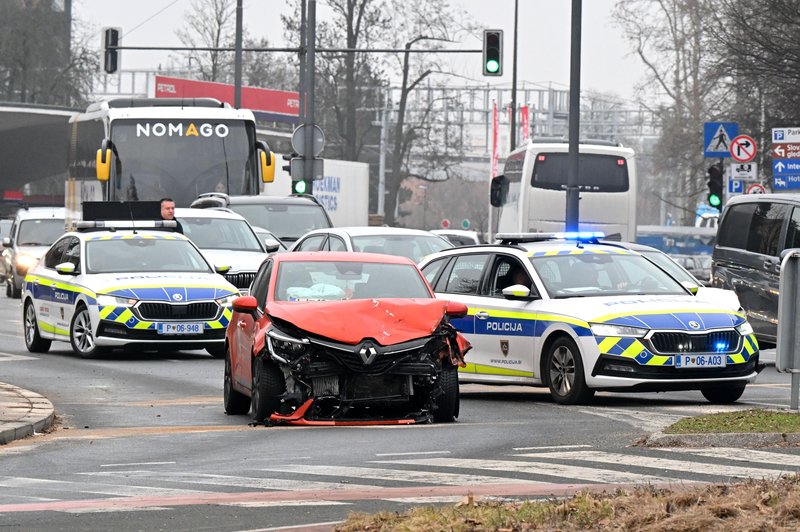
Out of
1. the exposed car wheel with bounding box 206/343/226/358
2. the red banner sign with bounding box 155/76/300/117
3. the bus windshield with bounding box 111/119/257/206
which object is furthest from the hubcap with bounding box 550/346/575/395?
the red banner sign with bounding box 155/76/300/117

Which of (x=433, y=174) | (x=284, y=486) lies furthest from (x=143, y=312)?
(x=433, y=174)

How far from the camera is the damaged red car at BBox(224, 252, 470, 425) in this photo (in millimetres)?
13117

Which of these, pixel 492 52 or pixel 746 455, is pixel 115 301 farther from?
pixel 492 52

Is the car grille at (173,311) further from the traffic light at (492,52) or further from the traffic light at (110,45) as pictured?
the traffic light at (110,45)

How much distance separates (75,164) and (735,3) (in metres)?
14.3

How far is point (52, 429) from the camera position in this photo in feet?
44.4

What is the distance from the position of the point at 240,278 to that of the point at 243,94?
73233 mm

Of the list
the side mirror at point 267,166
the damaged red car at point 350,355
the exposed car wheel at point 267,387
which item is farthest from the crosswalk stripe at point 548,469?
the side mirror at point 267,166

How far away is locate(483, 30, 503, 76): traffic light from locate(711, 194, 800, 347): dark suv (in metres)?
12.4

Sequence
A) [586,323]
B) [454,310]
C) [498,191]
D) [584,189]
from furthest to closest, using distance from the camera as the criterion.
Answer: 1. [498,191]
2. [584,189]
3. [586,323]
4. [454,310]

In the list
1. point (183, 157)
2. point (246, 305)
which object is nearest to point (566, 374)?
point (246, 305)

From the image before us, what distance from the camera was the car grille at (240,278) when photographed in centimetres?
2456

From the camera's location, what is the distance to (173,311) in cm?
2083

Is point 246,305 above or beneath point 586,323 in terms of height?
above
